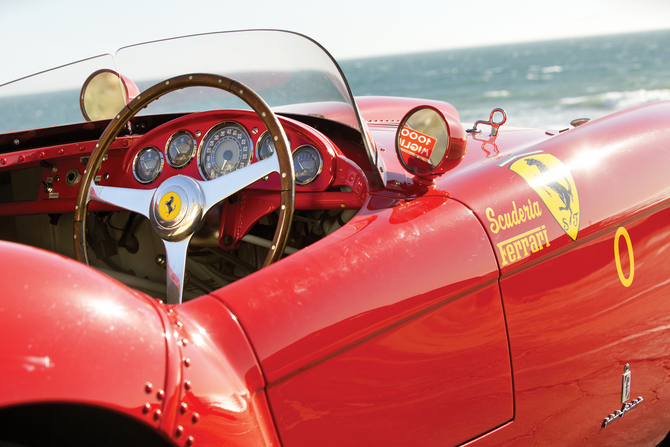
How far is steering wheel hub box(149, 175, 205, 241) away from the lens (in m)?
Answer: 1.68

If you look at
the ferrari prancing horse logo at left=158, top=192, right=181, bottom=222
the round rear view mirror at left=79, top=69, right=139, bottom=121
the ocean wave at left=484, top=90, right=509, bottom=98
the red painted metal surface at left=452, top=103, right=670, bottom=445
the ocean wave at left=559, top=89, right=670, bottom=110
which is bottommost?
the ocean wave at left=559, top=89, right=670, bottom=110

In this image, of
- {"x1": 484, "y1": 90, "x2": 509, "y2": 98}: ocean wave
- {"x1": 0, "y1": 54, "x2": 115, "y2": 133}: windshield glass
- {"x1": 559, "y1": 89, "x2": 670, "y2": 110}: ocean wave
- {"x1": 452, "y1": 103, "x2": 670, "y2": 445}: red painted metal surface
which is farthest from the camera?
{"x1": 484, "y1": 90, "x2": 509, "y2": 98}: ocean wave

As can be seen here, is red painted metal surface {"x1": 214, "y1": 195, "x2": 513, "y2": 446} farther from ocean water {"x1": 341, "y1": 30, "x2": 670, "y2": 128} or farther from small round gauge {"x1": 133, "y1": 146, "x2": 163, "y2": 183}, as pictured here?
ocean water {"x1": 341, "y1": 30, "x2": 670, "y2": 128}

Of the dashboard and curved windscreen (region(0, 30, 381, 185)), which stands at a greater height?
curved windscreen (region(0, 30, 381, 185))

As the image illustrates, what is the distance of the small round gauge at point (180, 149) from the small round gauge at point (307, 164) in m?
0.43

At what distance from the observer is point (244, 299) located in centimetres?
125

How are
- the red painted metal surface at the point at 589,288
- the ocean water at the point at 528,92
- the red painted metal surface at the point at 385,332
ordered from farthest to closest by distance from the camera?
1. the ocean water at the point at 528,92
2. the red painted metal surface at the point at 589,288
3. the red painted metal surface at the point at 385,332

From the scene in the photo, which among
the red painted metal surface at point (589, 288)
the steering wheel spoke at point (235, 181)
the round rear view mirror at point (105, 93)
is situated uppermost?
the round rear view mirror at point (105, 93)

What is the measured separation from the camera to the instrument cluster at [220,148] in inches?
77.4

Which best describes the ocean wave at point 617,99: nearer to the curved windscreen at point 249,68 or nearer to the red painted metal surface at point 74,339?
the curved windscreen at point 249,68

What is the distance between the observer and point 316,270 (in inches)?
51.8

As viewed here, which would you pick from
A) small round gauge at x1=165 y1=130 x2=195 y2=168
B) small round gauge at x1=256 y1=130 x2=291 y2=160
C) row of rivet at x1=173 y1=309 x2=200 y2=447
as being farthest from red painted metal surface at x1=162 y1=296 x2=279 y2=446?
small round gauge at x1=165 y1=130 x2=195 y2=168

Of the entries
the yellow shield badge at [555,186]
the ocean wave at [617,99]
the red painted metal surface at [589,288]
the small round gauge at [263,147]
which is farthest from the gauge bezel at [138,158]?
the ocean wave at [617,99]

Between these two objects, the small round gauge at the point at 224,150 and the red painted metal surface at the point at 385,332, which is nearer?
the red painted metal surface at the point at 385,332
